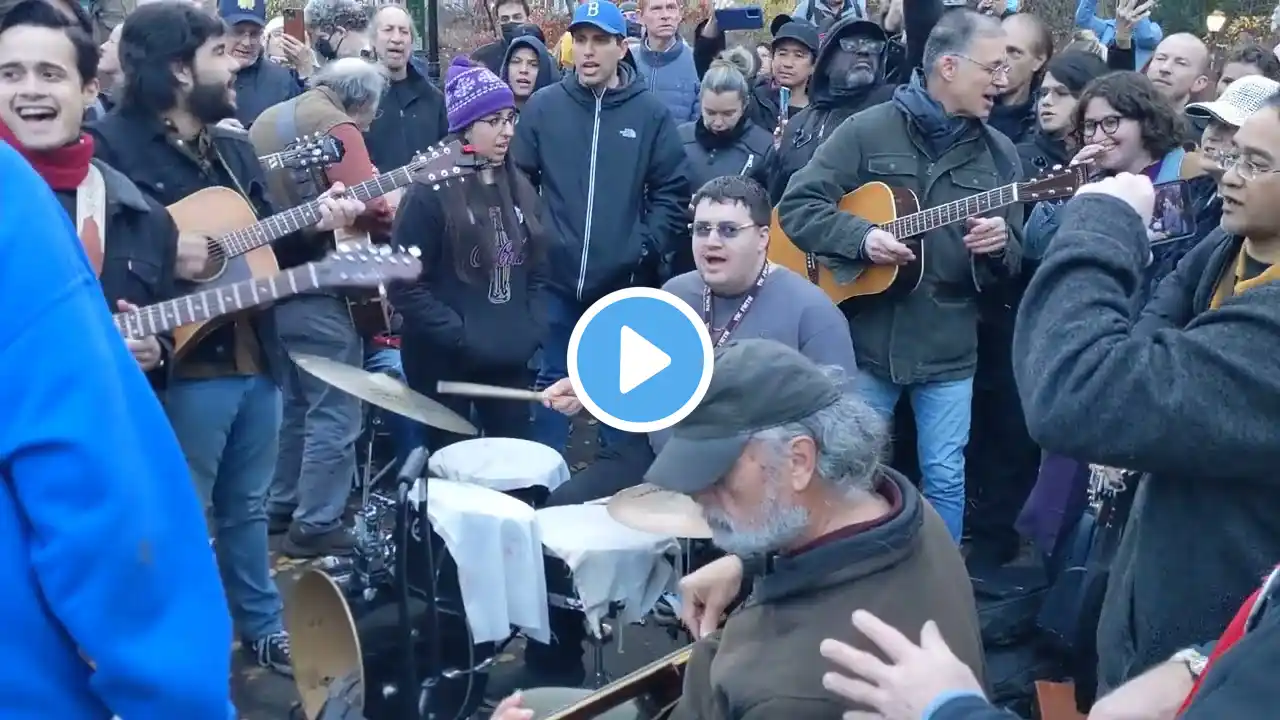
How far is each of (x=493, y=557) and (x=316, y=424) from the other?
208 centimetres

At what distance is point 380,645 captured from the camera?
3.37m

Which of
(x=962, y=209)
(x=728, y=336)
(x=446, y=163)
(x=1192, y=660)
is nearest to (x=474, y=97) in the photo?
(x=446, y=163)

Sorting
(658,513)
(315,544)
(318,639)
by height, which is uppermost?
(658,513)

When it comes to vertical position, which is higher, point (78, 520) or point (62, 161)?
point (78, 520)

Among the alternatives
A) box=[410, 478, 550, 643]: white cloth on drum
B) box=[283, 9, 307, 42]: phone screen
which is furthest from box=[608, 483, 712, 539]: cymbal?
box=[283, 9, 307, 42]: phone screen

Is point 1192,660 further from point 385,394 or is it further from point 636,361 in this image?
point 385,394

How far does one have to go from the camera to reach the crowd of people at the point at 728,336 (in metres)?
1.46

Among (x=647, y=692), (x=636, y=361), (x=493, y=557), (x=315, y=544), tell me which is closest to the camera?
(x=636, y=361)

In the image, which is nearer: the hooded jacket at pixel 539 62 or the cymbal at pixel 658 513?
the cymbal at pixel 658 513

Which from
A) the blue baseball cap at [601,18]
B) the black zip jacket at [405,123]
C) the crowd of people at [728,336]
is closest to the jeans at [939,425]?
the crowd of people at [728,336]

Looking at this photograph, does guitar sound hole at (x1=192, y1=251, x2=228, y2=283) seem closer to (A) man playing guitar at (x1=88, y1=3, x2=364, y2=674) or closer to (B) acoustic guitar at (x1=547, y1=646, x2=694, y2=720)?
(A) man playing guitar at (x1=88, y1=3, x2=364, y2=674)

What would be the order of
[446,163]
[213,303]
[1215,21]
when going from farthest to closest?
[1215,21] → [446,163] → [213,303]

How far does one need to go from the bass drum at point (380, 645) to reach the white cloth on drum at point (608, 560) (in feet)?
1.15

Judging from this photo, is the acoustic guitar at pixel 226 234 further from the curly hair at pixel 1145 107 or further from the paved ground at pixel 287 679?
the curly hair at pixel 1145 107
